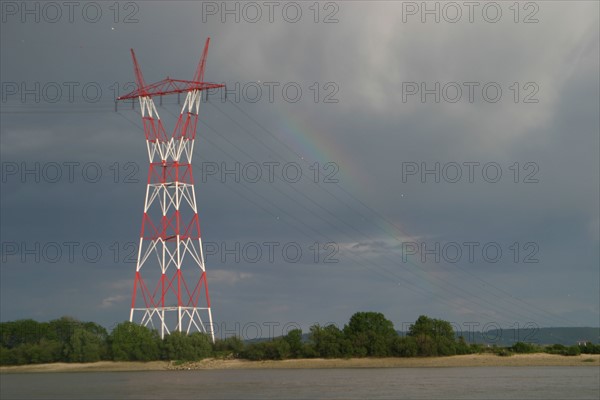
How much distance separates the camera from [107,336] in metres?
161

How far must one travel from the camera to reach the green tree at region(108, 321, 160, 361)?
15100 centimetres

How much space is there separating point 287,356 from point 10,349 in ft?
194

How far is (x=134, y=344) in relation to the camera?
151m

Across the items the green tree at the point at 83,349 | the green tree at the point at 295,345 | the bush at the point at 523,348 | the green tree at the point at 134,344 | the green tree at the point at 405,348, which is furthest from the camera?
the bush at the point at 523,348

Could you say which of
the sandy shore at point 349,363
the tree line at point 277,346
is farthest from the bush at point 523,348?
the sandy shore at point 349,363

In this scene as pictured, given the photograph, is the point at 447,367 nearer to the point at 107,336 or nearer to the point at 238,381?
the point at 238,381

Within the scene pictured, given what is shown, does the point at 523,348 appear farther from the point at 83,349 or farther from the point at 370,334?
the point at 83,349

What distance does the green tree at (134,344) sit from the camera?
495ft

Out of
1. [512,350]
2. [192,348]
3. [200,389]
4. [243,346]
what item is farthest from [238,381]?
[512,350]

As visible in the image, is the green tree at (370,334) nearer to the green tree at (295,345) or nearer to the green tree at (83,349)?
the green tree at (295,345)

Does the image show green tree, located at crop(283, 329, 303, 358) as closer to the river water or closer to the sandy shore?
the sandy shore

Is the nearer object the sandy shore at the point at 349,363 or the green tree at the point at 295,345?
the sandy shore at the point at 349,363

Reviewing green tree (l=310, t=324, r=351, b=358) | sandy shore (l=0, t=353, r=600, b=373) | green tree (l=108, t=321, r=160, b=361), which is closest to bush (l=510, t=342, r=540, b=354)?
sandy shore (l=0, t=353, r=600, b=373)

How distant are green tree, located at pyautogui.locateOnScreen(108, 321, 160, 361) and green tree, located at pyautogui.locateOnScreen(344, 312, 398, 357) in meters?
38.1
